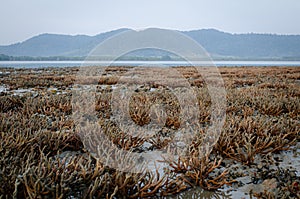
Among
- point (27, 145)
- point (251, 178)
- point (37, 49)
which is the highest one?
point (37, 49)

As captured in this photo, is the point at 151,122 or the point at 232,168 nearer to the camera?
the point at 232,168

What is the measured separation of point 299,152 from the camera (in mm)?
3531

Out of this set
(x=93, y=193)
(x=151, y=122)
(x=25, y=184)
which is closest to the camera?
(x=25, y=184)

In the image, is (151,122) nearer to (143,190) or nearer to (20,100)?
(143,190)

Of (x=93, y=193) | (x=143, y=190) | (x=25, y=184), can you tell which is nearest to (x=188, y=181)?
(x=143, y=190)

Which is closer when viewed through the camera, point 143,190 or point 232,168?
point 143,190

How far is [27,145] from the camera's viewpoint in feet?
10.5

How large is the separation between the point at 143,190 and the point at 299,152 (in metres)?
2.45

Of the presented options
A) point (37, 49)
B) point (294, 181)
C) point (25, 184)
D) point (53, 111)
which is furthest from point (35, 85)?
point (37, 49)

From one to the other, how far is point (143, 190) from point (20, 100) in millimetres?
5686

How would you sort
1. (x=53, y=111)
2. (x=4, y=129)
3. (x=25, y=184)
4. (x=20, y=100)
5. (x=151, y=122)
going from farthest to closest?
(x=20, y=100) → (x=53, y=111) → (x=151, y=122) → (x=4, y=129) → (x=25, y=184)

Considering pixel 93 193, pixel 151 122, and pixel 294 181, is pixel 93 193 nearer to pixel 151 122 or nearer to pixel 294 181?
pixel 294 181

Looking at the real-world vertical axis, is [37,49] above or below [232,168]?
above

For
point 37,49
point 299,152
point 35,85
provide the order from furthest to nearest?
point 37,49
point 35,85
point 299,152
